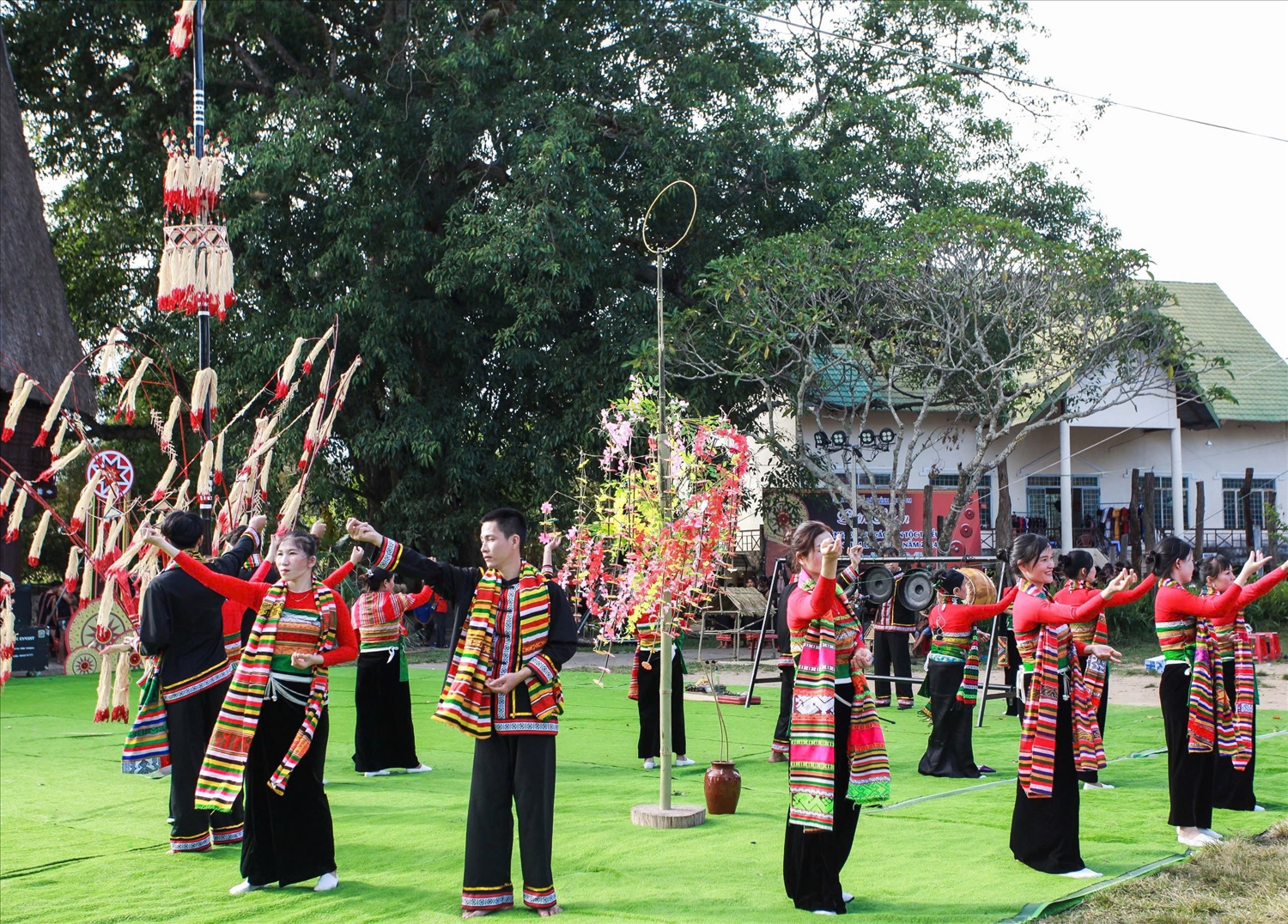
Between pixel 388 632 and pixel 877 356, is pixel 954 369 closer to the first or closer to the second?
pixel 877 356

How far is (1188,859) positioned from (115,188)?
1898cm

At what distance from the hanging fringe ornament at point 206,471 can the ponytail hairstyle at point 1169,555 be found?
5362 mm

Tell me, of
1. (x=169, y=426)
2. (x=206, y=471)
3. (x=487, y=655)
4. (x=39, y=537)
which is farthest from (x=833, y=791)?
(x=39, y=537)

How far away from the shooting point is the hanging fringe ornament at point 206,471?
23.0ft

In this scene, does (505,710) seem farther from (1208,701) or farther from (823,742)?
(1208,701)

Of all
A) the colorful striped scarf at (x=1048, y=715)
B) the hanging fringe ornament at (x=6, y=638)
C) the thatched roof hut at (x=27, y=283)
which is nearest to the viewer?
the colorful striped scarf at (x=1048, y=715)

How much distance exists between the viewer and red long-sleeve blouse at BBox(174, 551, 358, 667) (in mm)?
5645

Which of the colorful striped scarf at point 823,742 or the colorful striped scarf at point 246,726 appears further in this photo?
the colorful striped scarf at point 246,726

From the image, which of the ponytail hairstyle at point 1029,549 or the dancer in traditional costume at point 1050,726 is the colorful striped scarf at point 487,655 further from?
the ponytail hairstyle at point 1029,549

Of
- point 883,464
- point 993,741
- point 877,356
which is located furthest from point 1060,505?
point 993,741

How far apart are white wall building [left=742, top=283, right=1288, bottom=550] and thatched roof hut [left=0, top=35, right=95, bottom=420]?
12.7 meters

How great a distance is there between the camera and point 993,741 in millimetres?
10312

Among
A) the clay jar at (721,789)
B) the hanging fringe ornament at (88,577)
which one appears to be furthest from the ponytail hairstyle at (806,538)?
the hanging fringe ornament at (88,577)

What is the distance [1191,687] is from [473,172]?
14.7 m
